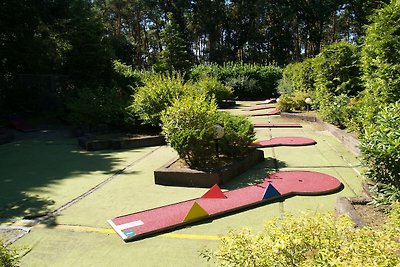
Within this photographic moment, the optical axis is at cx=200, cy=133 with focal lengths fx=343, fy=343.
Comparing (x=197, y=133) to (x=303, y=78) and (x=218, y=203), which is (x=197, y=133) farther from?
(x=303, y=78)

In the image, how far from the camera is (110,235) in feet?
13.2

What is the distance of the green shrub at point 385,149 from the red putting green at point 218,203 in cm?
100

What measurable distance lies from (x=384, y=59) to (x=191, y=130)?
12.7ft

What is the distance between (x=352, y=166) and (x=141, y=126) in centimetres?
607

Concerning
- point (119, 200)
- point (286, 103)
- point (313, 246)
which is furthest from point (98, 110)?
point (313, 246)

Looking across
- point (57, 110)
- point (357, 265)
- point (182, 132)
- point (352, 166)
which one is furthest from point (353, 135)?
point (57, 110)

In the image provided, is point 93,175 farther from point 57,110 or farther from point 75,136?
point 57,110

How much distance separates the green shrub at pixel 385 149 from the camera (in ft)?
12.3

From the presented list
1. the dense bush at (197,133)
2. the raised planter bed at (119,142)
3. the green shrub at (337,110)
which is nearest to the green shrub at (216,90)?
the green shrub at (337,110)

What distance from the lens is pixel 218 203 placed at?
4.81 m

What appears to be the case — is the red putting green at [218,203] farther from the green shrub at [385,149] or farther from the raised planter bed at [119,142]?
the raised planter bed at [119,142]

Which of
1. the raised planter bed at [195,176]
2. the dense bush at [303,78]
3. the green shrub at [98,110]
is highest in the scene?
the dense bush at [303,78]

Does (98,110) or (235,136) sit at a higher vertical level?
(98,110)

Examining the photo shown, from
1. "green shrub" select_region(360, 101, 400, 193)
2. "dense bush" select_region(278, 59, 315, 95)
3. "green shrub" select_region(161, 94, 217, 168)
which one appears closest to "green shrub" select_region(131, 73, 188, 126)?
"green shrub" select_region(161, 94, 217, 168)
